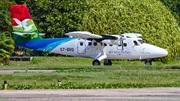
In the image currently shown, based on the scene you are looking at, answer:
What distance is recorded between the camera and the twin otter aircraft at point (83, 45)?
43719 millimetres

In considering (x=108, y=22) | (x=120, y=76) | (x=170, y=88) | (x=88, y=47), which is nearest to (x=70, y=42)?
(x=88, y=47)

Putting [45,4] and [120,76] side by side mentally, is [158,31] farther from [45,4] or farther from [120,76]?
[120,76]

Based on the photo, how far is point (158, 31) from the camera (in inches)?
1986

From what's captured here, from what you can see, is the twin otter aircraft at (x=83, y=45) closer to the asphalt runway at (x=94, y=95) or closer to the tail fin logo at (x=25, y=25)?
the tail fin logo at (x=25, y=25)

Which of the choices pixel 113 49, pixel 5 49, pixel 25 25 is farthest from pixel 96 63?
pixel 5 49

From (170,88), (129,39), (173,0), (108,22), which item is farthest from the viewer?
(173,0)

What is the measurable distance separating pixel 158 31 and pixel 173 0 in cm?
3163

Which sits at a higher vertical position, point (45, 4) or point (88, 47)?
point (45, 4)

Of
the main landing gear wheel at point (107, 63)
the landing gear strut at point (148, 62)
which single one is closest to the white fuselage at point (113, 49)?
the landing gear strut at point (148, 62)

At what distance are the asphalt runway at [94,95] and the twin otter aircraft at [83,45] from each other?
71.2 feet

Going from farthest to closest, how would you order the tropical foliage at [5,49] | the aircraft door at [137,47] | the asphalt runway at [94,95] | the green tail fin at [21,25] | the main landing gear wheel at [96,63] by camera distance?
the green tail fin at [21,25] < the aircraft door at [137,47] < the main landing gear wheel at [96,63] < the tropical foliage at [5,49] < the asphalt runway at [94,95]

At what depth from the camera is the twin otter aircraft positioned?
4372cm

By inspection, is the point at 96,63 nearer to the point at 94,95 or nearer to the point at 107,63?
the point at 107,63

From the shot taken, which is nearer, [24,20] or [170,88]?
[170,88]
